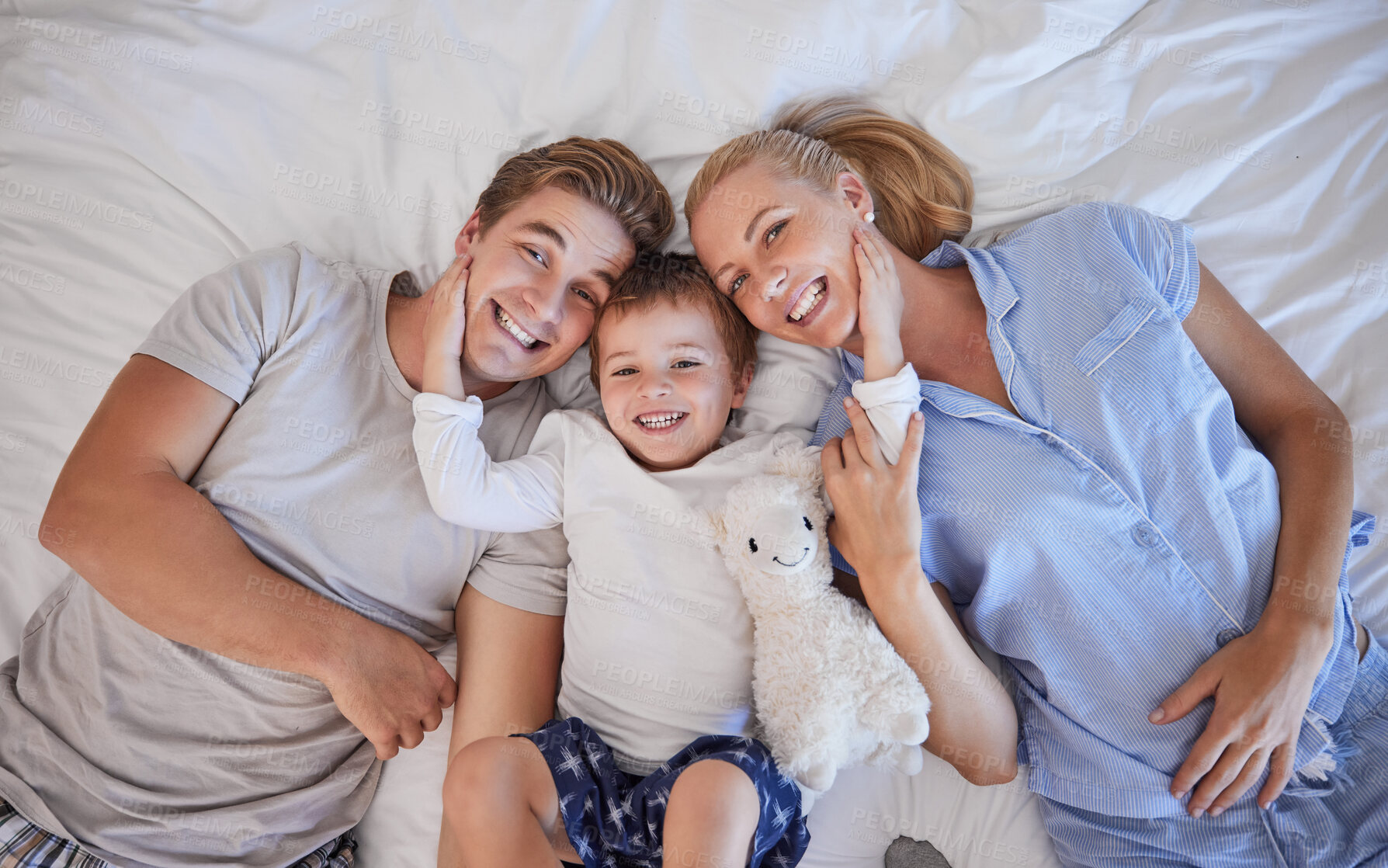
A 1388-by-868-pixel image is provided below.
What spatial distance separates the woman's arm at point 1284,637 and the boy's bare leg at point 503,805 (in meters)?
1.17

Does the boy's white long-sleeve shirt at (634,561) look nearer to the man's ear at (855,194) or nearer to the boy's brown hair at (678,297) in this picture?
the boy's brown hair at (678,297)

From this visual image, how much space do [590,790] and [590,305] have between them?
1.04m

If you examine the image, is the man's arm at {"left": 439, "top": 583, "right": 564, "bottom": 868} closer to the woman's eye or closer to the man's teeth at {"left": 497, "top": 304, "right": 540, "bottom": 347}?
the man's teeth at {"left": 497, "top": 304, "right": 540, "bottom": 347}

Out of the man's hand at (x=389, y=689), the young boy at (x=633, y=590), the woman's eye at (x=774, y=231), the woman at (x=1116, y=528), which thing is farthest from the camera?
the woman's eye at (x=774, y=231)

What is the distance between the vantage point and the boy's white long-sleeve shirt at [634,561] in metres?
1.61

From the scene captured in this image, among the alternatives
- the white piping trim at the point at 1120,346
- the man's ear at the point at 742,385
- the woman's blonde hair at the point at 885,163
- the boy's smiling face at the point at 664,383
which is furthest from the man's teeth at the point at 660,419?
the white piping trim at the point at 1120,346

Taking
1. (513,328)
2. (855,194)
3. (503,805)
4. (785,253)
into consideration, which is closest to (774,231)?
(785,253)

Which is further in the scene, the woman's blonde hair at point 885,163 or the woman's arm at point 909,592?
the woman's blonde hair at point 885,163

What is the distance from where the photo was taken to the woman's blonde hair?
76.2 inches

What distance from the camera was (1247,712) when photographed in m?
1.47

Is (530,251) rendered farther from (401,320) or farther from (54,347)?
(54,347)

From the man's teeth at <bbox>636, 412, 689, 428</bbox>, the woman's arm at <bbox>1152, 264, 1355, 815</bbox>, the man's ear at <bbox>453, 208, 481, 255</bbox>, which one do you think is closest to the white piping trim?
the woman's arm at <bbox>1152, 264, 1355, 815</bbox>

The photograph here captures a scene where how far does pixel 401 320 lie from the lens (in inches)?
75.5

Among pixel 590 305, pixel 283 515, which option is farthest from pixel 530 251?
pixel 283 515
